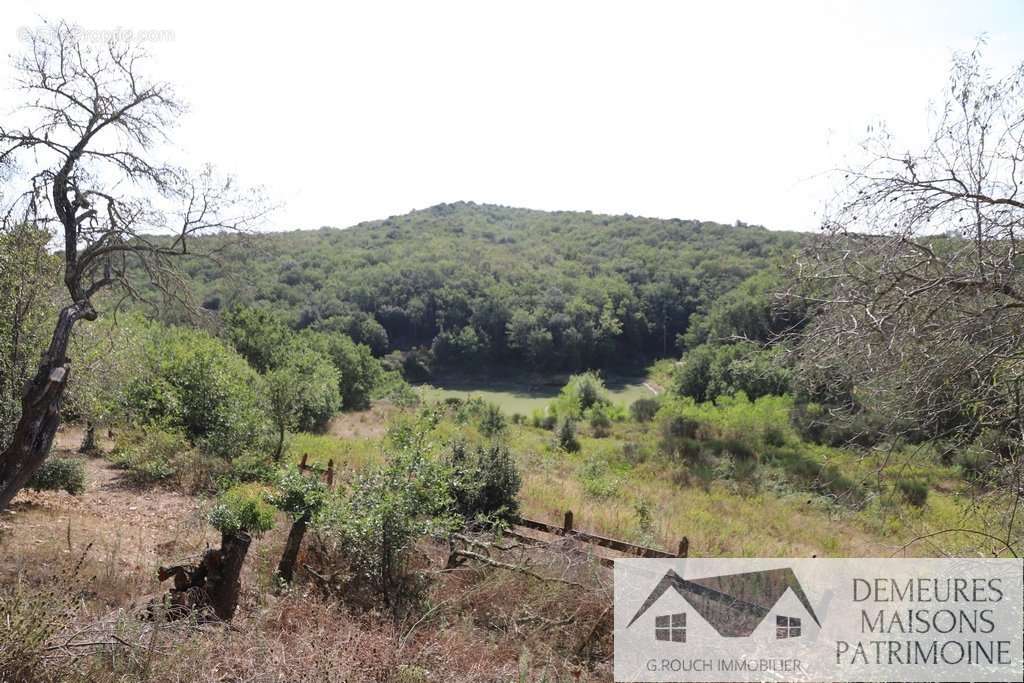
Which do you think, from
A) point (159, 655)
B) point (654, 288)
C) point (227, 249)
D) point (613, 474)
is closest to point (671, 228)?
point (654, 288)

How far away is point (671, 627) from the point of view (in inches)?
211

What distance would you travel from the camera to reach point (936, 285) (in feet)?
13.9

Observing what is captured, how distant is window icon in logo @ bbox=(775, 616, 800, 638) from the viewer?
5.30m

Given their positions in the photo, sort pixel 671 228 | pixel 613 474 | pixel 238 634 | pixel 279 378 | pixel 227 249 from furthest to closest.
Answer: pixel 671 228 < pixel 613 474 < pixel 279 378 < pixel 227 249 < pixel 238 634

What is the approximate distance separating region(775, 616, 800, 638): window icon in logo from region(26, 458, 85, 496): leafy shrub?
9996 mm

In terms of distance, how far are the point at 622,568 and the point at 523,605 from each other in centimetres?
104

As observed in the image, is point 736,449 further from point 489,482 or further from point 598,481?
point 489,482

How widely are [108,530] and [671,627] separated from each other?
→ 7087mm

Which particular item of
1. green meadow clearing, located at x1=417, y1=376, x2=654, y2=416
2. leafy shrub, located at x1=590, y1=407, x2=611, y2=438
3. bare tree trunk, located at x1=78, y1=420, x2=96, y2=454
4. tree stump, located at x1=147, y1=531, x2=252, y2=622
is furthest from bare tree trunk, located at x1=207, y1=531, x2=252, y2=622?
green meadow clearing, located at x1=417, y1=376, x2=654, y2=416

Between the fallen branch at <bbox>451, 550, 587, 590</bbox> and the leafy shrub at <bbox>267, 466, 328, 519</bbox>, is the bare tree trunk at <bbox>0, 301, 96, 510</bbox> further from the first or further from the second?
the fallen branch at <bbox>451, 550, 587, 590</bbox>

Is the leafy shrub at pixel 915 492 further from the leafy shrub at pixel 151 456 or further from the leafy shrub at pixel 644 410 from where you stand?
the leafy shrub at pixel 151 456

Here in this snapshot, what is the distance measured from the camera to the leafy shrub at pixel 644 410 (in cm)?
2841

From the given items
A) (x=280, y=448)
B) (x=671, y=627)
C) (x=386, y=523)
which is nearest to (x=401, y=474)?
(x=386, y=523)

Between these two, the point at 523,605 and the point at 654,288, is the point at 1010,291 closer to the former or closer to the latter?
the point at 523,605
